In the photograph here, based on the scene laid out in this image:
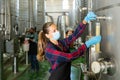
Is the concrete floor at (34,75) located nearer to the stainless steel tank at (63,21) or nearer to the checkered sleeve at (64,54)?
the stainless steel tank at (63,21)

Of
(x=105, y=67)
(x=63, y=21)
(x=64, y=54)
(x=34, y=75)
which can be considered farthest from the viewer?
(x=63, y=21)

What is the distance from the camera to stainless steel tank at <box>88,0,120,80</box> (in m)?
1.21

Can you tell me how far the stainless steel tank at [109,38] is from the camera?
1207mm

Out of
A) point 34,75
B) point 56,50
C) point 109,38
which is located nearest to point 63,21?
point 34,75

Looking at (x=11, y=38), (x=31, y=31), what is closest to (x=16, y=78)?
(x=11, y=38)

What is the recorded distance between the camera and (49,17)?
30.2 ft

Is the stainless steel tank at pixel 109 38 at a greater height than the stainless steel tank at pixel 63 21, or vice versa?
the stainless steel tank at pixel 63 21

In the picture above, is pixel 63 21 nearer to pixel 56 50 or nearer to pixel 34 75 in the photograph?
pixel 34 75

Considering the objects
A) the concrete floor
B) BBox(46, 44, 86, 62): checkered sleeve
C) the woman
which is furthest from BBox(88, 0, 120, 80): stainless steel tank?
the concrete floor

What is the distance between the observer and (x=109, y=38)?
4.40ft

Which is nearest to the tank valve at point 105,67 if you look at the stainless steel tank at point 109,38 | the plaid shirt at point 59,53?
the stainless steel tank at point 109,38

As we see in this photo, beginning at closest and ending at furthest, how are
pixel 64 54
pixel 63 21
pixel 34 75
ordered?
pixel 64 54
pixel 34 75
pixel 63 21

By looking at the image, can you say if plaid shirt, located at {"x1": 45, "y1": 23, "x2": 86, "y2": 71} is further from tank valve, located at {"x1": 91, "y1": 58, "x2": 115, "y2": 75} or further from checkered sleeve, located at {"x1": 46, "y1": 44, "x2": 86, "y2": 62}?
tank valve, located at {"x1": 91, "y1": 58, "x2": 115, "y2": 75}

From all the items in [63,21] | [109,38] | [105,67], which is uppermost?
[63,21]
